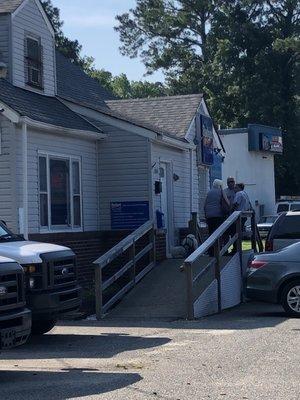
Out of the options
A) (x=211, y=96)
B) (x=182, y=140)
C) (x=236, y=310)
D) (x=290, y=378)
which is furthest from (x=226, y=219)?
(x=211, y=96)

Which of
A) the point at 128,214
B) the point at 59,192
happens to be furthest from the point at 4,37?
the point at 128,214

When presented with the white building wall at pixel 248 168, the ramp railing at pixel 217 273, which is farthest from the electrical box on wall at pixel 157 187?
the white building wall at pixel 248 168

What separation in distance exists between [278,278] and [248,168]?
30.6 metres

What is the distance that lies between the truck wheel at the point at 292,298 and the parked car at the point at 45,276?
4.32 m

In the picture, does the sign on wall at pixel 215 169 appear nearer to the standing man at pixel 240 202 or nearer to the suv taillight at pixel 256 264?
the standing man at pixel 240 202

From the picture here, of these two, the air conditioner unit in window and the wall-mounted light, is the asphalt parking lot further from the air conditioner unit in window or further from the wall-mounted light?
the air conditioner unit in window

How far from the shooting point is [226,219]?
17266mm

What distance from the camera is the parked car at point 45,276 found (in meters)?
10.9

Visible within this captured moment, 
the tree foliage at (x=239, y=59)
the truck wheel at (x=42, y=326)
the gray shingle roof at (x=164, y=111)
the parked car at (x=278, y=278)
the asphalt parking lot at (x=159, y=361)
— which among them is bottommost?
the asphalt parking lot at (x=159, y=361)

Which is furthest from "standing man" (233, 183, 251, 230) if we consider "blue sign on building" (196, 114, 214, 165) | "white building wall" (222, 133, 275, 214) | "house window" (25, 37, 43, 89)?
"white building wall" (222, 133, 275, 214)

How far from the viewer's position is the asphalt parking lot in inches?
318

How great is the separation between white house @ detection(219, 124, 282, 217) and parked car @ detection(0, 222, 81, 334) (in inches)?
1255

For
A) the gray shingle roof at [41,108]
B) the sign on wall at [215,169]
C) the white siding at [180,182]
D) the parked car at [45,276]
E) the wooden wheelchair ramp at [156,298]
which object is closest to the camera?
the parked car at [45,276]

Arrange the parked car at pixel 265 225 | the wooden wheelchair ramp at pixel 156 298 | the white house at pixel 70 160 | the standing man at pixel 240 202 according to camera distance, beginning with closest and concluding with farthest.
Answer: the wooden wheelchair ramp at pixel 156 298
the white house at pixel 70 160
the standing man at pixel 240 202
the parked car at pixel 265 225
